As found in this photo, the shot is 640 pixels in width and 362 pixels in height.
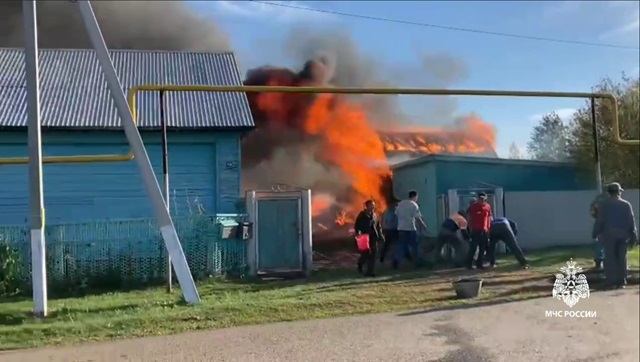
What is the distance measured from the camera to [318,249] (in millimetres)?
12961

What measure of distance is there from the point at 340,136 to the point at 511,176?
192 inches

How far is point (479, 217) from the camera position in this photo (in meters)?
12.1

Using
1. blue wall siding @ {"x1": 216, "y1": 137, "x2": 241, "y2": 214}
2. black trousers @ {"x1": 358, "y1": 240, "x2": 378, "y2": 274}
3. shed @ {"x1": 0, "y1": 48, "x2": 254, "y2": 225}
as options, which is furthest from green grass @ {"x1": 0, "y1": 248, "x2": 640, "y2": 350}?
shed @ {"x1": 0, "y1": 48, "x2": 254, "y2": 225}

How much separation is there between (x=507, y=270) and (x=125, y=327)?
6725 mm

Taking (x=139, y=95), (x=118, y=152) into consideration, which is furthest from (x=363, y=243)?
(x=139, y=95)

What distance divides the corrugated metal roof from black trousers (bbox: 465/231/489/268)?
519cm

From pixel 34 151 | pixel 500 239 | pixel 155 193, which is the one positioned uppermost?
pixel 34 151

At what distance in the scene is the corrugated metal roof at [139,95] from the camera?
13.3m

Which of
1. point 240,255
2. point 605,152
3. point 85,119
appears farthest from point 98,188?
point 605,152

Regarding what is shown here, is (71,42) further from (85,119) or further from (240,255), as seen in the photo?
(240,255)

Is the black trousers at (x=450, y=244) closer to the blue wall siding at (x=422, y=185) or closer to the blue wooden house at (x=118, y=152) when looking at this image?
the blue wall siding at (x=422, y=185)

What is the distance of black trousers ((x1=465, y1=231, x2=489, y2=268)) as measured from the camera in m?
11.9

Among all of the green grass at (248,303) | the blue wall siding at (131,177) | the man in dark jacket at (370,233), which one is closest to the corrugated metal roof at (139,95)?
the blue wall siding at (131,177)

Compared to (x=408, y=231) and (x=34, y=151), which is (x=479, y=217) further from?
(x=34, y=151)
